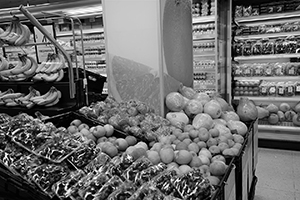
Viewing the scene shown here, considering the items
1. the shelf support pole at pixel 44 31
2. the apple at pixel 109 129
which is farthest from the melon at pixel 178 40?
the apple at pixel 109 129

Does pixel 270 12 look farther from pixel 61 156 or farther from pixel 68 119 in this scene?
pixel 61 156

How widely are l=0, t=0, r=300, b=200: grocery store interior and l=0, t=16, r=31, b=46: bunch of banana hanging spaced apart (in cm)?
2

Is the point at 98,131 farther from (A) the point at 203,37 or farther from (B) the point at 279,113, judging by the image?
(B) the point at 279,113

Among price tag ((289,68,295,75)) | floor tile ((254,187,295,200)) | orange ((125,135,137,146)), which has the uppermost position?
price tag ((289,68,295,75))

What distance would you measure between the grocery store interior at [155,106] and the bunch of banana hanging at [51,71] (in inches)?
0.7

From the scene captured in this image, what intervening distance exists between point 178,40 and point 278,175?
2053 mm

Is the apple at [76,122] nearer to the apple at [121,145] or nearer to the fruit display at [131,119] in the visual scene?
the fruit display at [131,119]

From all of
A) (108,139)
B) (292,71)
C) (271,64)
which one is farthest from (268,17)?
(108,139)

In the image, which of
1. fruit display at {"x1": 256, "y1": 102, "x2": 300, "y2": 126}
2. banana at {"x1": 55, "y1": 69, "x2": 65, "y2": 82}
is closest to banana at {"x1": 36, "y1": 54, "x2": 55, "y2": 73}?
banana at {"x1": 55, "y1": 69, "x2": 65, "y2": 82}

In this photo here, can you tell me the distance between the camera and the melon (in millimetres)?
2779

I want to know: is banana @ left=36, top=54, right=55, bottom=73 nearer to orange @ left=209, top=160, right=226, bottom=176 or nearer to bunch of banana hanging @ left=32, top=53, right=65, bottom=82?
bunch of banana hanging @ left=32, top=53, right=65, bottom=82

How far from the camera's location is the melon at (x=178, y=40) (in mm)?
2779

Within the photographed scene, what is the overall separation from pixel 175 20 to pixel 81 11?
10.5 feet

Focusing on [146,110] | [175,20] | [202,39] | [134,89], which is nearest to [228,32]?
[202,39]
